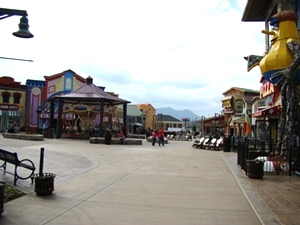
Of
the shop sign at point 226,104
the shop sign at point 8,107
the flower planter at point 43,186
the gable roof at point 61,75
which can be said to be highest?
the gable roof at point 61,75

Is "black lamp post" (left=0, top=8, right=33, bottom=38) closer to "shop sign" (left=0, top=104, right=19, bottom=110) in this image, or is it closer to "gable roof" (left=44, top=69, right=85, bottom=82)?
"gable roof" (left=44, top=69, right=85, bottom=82)

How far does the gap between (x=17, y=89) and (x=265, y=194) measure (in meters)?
50.1

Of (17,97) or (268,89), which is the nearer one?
(268,89)

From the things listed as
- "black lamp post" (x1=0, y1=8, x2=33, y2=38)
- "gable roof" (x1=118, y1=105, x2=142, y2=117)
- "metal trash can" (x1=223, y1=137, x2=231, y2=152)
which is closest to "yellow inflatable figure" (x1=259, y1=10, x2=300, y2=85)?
"black lamp post" (x1=0, y1=8, x2=33, y2=38)

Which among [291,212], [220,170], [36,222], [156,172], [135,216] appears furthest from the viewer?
[220,170]

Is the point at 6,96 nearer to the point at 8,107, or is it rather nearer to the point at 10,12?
the point at 8,107

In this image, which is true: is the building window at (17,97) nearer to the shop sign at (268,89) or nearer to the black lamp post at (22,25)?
the shop sign at (268,89)

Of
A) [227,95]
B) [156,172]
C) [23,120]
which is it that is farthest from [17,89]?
[156,172]

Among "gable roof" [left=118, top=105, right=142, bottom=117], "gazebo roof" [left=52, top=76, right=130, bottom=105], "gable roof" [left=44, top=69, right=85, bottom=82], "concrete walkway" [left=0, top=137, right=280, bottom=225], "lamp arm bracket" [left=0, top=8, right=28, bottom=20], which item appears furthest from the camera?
"gable roof" [left=118, top=105, right=142, bottom=117]

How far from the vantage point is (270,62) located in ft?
46.8

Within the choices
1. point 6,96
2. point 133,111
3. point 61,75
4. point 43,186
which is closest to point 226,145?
point 43,186

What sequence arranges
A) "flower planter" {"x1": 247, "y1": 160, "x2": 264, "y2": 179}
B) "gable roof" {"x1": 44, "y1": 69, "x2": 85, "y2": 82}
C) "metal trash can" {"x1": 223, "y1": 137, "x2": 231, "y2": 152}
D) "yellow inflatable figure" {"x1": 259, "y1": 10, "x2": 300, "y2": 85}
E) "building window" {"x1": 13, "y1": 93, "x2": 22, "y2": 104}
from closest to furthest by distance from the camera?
"flower planter" {"x1": 247, "y1": 160, "x2": 264, "y2": 179}, "yellow inflatable figure" {"x1": 259, "y1": 10, "x2": 300, "y2": 85}, "metal trash can" {"x1": 223, "y1": 137, "x2": 231, "y2": 152}, "gable roof" {"x1": 44, "y1": 69, "x2": 85, "y2": 82}, "building window" {"x1": 13, "y1": 93, "x2": 22, "y2": 104}

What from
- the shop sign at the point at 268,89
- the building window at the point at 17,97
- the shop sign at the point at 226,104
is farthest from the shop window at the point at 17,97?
the shop sign at the point at 268,89

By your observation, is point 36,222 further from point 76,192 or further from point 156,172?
point 156,172
